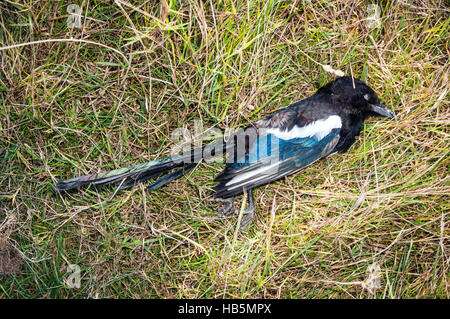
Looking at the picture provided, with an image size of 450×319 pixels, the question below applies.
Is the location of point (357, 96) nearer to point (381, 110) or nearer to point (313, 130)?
point (381, 110)

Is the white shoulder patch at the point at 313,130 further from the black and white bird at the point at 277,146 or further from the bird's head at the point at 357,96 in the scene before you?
the bird's head at the point at 357,96

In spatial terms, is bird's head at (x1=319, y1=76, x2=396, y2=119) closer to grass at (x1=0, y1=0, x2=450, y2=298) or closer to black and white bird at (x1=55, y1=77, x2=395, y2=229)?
black and white bird at (x1=55, y1=77, x2=395, y2=229)

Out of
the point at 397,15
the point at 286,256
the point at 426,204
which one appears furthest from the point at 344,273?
the point at 397,15

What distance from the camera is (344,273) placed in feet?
7.93

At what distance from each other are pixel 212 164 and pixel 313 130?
73 centimetres

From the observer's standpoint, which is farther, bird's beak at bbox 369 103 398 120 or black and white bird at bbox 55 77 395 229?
bird's beak at bbox 369 103 398 120

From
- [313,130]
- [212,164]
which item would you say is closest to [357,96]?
[313,130]

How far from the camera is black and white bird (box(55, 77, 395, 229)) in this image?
2342 millimetres

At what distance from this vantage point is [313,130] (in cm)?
238

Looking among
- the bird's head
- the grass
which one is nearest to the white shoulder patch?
the bird's head

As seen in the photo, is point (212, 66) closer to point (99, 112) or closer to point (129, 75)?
point (129, 75)

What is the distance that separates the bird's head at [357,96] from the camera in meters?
2.44

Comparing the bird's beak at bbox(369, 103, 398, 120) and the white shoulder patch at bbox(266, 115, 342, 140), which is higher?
the bird's beak at bbox(369, 103, 398, 120)

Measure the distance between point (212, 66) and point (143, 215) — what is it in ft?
3.75
